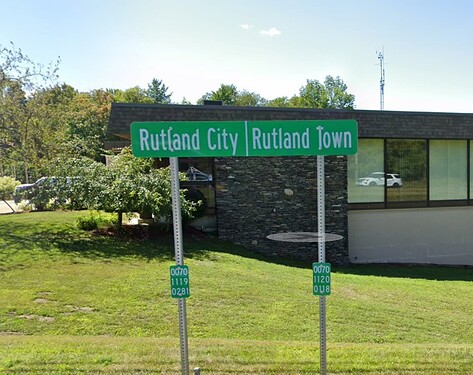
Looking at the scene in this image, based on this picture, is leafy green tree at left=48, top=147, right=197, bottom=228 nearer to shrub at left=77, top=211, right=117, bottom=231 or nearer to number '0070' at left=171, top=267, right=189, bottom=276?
shrub at left=77, top=211, right=117, bottom=231

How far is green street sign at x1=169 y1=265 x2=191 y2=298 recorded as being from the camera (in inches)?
113

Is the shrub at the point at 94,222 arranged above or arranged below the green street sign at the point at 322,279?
below

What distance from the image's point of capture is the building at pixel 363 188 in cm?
1134

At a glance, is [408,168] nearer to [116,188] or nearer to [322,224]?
[116,188]

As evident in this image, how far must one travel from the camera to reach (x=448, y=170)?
13.4 meters

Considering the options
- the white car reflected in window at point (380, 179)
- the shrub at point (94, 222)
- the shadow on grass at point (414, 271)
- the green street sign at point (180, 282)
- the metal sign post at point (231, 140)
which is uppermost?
the metal sign post at point (231, 140)

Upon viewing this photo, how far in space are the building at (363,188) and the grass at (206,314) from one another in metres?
1.78

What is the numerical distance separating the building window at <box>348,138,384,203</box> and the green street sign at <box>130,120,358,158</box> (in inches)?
398

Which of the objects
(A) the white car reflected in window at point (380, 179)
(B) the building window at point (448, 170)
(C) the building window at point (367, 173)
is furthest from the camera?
(B) the building window at point (448, 170)

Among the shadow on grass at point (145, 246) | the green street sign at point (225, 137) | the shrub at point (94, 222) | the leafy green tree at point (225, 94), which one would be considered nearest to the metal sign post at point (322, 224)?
the green street sign at point (225, 137)

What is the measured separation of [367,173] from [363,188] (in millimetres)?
528

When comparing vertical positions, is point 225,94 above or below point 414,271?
above

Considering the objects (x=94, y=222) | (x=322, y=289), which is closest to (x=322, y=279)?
A: (x=322, y=289)

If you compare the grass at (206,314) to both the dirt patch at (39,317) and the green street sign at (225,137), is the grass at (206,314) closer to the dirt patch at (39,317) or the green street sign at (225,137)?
the dirt patch at (39,317)
